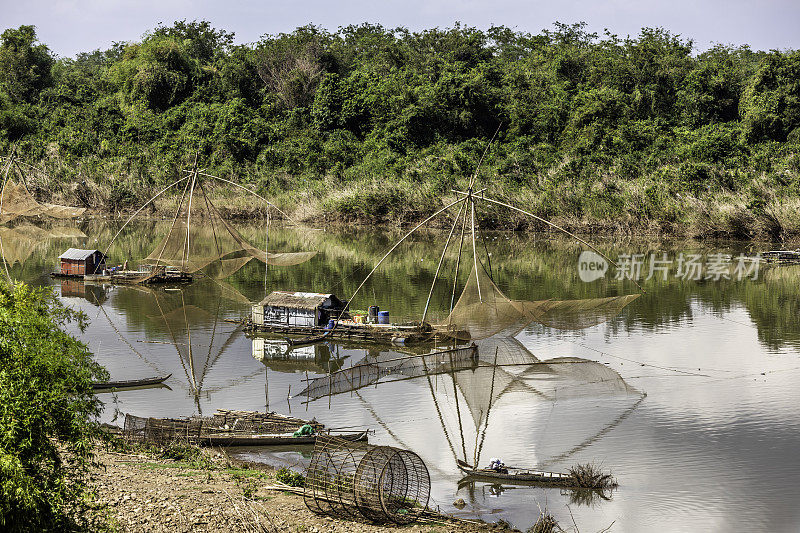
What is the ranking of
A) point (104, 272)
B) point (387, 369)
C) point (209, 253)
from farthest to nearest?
1. point (209, 253)
2. point (104, 272)
3. point (387, 369)

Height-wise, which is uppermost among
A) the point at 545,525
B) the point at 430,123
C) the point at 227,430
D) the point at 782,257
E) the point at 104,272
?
the point at 430,123

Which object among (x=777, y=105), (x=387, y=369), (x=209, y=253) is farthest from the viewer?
(x=777, y=105)

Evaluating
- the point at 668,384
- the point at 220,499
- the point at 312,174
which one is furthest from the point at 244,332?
the point at 312,174

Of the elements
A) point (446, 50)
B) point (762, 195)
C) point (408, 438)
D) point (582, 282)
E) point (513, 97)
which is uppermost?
point (446, 50)

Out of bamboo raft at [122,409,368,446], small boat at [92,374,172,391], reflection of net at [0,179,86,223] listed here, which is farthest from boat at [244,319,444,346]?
reflection of net at [0,179,86,223]

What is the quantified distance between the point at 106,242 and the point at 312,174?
15061 mm

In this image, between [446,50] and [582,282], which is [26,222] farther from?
A: [582,282]

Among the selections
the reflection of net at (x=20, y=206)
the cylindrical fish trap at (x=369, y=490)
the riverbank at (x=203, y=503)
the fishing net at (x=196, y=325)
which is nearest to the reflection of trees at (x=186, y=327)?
the fishing net at (x=196, y=325)

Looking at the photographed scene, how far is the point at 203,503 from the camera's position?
9750mm

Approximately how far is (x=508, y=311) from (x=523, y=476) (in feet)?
22.5

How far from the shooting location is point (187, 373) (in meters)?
17.6

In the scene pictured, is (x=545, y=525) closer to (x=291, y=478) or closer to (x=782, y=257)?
(x=291, y=478)

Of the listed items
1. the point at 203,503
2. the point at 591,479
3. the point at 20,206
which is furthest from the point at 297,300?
the point at 20,206

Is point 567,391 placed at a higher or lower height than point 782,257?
lower
